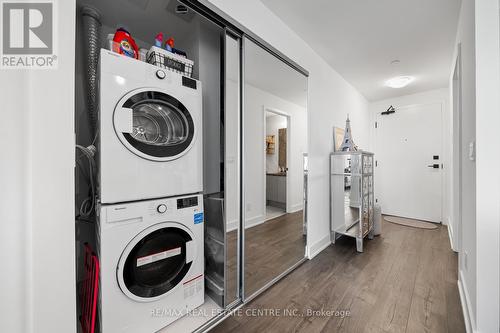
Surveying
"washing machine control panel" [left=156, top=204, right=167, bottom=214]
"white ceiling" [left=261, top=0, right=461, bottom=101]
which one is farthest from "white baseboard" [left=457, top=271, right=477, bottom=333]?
"white ceiling" [left=261, top=0, right=461, bottom=101]

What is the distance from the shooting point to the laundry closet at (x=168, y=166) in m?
1.15

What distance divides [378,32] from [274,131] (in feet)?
4.95

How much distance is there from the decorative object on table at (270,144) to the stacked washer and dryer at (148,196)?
664 mm

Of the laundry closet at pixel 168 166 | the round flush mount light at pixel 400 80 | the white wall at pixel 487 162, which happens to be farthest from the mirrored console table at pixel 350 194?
the white wall at pixel 487 162

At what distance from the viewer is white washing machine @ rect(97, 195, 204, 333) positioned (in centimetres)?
112

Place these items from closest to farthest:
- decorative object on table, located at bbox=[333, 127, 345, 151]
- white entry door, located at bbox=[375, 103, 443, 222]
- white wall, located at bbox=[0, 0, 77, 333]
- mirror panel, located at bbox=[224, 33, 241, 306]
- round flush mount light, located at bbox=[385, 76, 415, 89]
Result: white wall, located at bbox=[0, 0, 77, 333], mirror panel, located at bbox=[224, 33, 241, 306], decorative object on table, located at bbox=[333, 127, 345, 151], round flush mount light, located at bbox=[385, 76, 415, 89], white entry door, located at bbox=[375, 103, 443, 222]

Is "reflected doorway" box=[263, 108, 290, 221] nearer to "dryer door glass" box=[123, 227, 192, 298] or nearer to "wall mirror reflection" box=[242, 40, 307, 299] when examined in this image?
"wall mirror reflection" box=[242, 40, 307, 299]

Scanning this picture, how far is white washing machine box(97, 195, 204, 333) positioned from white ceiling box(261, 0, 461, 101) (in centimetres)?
189

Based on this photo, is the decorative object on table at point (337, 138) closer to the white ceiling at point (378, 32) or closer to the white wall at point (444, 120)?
the white ceiling at point (378, 32)

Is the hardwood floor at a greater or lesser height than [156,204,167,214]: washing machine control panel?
lesser

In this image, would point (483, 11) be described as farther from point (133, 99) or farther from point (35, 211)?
point (35, 211)

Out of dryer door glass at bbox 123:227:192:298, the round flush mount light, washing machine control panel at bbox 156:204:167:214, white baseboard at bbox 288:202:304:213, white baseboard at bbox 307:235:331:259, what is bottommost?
white baseboard at bbox 307:235:331:259

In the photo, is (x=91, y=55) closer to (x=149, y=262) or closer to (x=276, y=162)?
(x=149, y=262)

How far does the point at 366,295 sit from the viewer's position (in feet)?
5.58
